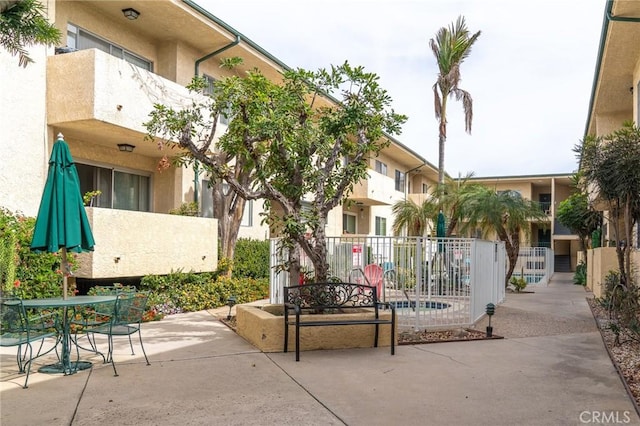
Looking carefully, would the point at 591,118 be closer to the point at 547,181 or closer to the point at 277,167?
the point at 277,167

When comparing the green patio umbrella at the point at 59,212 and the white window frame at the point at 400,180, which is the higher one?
the white window frame at the point at 400,180

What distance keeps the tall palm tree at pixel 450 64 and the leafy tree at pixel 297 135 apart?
1602 centimetres

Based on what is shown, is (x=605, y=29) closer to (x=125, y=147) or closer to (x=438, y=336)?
(x=438, y=336)

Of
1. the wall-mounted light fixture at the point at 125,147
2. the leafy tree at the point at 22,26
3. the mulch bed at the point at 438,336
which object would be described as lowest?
the mulch bed at the point at 438,336

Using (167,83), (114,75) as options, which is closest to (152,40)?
(167,83)

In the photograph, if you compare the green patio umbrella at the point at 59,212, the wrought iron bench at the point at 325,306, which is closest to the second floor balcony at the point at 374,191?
the wrought iron bench at the point at 325,306

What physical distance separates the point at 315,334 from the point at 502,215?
43.1ft

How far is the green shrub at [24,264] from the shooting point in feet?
30.8

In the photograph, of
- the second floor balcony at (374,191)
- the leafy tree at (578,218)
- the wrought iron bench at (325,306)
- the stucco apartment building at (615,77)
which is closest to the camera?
the wrought iron bench at (325,306)

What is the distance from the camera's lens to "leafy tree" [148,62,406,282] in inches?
362

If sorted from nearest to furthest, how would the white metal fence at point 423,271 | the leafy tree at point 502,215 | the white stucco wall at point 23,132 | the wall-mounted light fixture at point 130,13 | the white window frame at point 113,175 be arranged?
the white metal fence at point 423,271
the white stucco wall at point 23,132
the wall-mounted light fixture at point 130,13
the white window frame at point 113,175
the leafy tree at point 502,215

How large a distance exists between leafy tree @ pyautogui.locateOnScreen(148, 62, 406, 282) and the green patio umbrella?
238 cm

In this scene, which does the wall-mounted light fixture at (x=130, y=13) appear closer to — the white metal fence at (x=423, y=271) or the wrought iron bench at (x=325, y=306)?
the white metal fence at (x=423, y=271)

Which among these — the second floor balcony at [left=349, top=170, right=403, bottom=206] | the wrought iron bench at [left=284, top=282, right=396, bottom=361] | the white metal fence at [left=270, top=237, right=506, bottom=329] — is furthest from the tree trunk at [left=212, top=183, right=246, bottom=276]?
the second floor balcony at [left=349, top=170, right=403, bottom=206]
